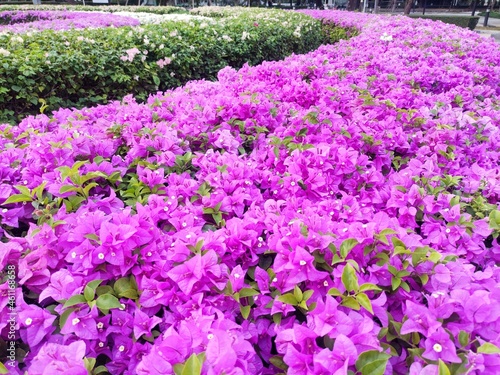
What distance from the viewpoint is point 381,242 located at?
1.40 m

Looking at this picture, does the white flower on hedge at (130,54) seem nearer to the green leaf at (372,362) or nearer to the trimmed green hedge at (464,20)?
the green leaf at (372,362)

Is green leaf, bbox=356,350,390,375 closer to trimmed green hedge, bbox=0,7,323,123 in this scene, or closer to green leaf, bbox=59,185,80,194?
green leaf, bbox=59,185,80,194

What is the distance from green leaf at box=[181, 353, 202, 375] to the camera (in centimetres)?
90

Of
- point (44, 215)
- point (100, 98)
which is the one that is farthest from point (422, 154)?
A: point (100, 98)

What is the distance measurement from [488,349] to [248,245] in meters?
0.77

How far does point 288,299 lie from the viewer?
1219mm

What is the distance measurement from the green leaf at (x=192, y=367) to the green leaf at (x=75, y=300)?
468 mm

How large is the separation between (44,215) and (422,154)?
6.83 feet

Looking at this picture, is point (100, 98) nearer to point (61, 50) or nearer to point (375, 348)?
point (61, 50)

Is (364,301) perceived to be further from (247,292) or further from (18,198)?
(18,198)

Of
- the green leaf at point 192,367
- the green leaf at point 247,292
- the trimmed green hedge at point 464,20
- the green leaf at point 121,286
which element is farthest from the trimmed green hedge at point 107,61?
the trimmed green hedge at point 464,20

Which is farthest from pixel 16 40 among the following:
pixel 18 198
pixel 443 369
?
pixel 443 369

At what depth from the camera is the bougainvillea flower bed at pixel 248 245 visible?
1.09 m

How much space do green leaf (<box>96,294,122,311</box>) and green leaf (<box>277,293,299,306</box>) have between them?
502 millimetres
